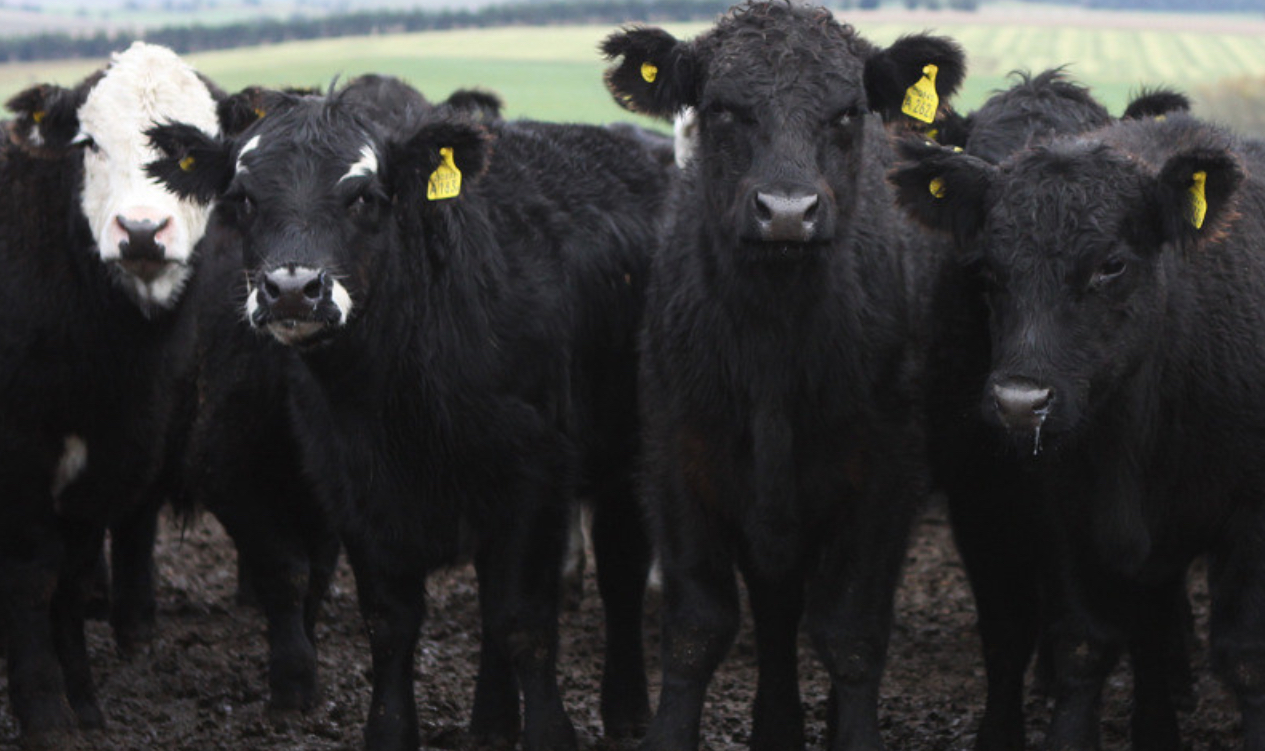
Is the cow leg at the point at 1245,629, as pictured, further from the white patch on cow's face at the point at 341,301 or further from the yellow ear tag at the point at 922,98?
the white patch on cow's face at the point at 341,301

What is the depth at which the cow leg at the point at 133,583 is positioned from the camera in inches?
327

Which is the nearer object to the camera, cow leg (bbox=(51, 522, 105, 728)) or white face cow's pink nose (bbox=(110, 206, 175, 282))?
white face cow's pink nose (bbox=(110, 206, 175, 282))

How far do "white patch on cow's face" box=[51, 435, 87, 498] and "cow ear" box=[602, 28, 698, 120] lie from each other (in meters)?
2.49

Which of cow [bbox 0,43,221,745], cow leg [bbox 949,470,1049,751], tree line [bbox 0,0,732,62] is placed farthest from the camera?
tree line [bbox 0,0,732,62]

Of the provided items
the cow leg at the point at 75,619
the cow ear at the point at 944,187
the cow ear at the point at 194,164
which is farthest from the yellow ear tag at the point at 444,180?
the cow leg at the point at 75,619

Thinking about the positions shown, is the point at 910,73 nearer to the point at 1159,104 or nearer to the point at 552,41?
the point at 1159,104

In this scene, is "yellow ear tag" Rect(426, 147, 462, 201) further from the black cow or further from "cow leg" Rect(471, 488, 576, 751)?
the black cow

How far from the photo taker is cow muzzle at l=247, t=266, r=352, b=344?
5.47 metres

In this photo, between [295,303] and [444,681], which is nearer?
[295,303]

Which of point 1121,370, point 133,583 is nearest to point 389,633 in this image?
point 133,583

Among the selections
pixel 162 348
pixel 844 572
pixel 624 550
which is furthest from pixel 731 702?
pixel 162 348

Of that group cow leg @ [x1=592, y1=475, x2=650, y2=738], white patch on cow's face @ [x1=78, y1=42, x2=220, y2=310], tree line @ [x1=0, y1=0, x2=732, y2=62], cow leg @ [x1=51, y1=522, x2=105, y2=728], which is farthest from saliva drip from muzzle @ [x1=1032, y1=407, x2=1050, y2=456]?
tree line @ [x1=0, y1=0, x2=732, y2=62]

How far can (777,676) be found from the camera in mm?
6344

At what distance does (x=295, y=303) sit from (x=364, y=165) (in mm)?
687
